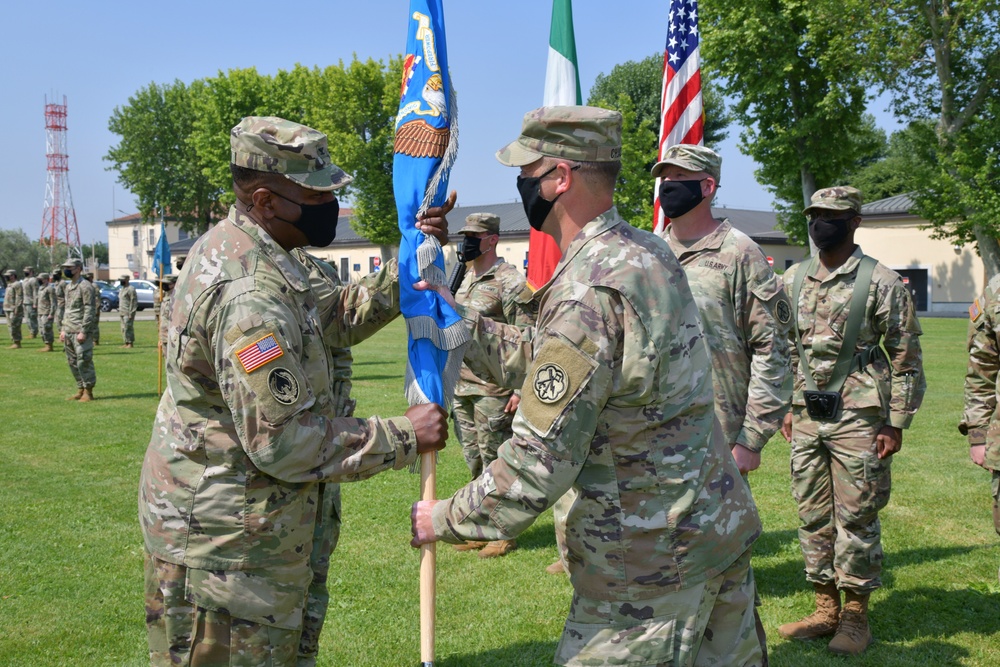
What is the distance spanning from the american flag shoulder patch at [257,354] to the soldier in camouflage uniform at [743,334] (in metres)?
2.45

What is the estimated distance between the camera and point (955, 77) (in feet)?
102

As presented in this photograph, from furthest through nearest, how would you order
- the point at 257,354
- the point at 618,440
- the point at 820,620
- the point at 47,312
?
1. the point at 47,312
2. the point at 820,620
3. the point at 257,354
4. the point at 618,440

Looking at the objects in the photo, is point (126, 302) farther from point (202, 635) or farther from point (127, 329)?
point (202, 635)

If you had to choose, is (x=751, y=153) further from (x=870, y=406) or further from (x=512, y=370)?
(x=512, y=370)

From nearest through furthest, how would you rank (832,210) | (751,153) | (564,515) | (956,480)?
1. (564,515)
2. (832,210)
3. (956,480)
4. (751,153)

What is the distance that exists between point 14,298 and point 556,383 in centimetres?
2765

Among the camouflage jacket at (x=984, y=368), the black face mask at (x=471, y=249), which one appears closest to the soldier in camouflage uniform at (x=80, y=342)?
the black face mask at (x=471, y=249)

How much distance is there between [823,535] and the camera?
17.9 feet

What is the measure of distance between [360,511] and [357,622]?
252cm

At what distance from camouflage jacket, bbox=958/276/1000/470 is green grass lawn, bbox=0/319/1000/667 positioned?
1274mm

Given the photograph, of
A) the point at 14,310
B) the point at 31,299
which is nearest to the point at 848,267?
the point at 14,310

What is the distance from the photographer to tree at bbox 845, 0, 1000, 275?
2909cm

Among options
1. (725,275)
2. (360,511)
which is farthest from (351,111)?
(725,275)

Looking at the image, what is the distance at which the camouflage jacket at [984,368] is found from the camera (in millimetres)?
5081
